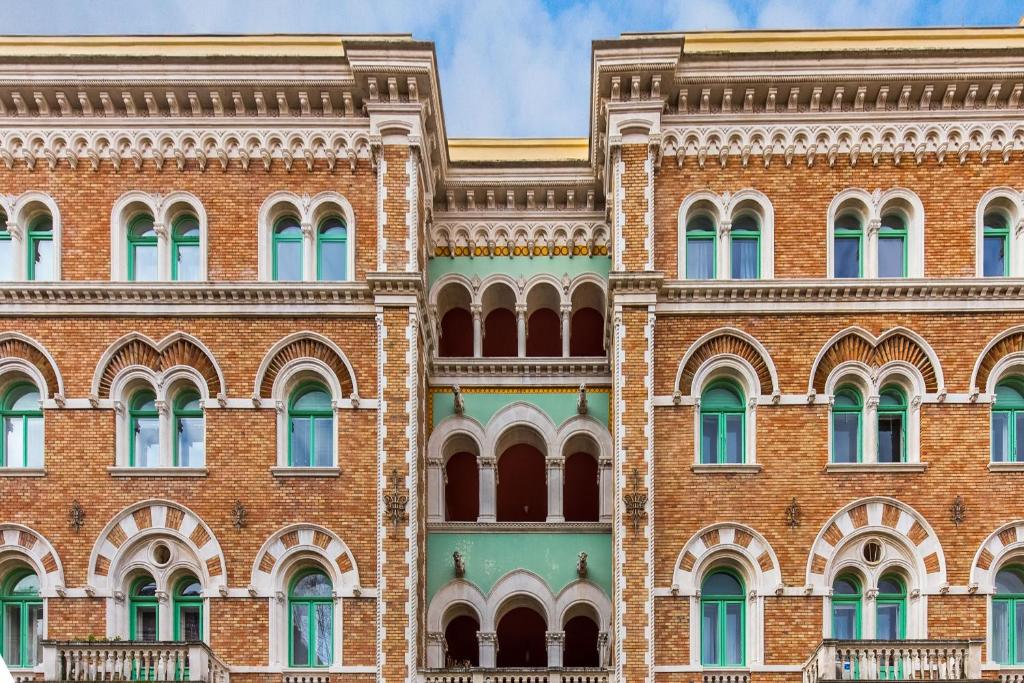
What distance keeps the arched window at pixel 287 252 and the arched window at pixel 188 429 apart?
3.46 m

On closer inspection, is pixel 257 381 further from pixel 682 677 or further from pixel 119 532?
pixel 682 677

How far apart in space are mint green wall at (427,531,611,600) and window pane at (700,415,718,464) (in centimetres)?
321

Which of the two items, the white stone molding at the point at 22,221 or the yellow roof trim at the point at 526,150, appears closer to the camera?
the white stone molding at the point at 22,221

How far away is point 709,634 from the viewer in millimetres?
26078

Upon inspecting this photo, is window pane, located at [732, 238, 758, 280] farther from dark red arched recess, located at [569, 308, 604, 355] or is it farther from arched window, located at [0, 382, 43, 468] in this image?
arched window, located at [0, 382, 43, 468]

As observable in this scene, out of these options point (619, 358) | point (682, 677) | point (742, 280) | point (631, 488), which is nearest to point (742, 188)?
point (742, 280)

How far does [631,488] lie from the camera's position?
1013 inches

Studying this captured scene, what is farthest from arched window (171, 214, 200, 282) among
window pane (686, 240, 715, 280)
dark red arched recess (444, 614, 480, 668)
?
window pane (686, 240, 715, 280)

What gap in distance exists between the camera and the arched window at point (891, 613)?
25797 millimetres

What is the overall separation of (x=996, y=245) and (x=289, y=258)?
54.1ft

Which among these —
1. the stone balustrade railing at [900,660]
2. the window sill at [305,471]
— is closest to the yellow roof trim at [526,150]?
the window sill at [305,471]

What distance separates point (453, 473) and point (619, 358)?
236 inches

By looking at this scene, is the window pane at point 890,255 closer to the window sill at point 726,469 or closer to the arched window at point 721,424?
the arched window at point 721,424

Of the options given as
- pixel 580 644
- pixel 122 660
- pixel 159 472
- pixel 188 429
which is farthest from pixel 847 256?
pixel 122 660
